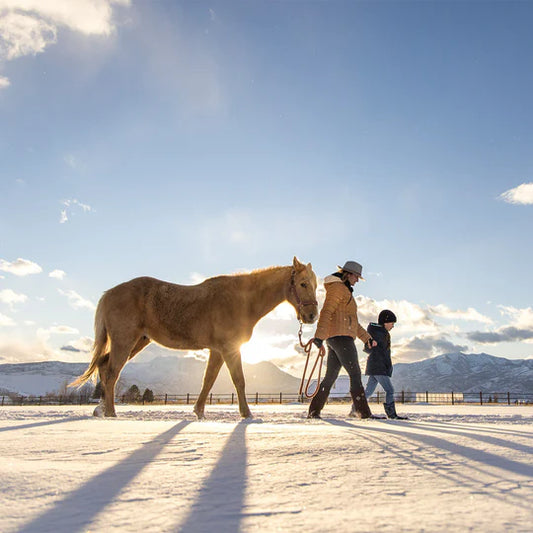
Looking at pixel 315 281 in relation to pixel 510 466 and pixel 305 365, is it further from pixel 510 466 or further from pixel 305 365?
pixel 510 466

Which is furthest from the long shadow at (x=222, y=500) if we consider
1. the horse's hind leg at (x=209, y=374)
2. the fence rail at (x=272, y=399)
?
the fence rail at (x=272, y=399)

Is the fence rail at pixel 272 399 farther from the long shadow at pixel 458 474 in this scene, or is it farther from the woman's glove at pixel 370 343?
the long shadow at pixel 458 474

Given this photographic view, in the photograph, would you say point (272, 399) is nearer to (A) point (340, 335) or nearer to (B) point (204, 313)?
(B) point (204, 313)

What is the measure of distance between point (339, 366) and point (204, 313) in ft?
6.91

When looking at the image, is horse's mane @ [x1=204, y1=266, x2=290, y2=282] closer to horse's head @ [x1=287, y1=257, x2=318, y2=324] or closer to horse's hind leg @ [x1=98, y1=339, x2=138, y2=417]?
horse's head @ [x1=287, y1=257, x2=318, y2=324]

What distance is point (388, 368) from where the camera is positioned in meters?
7.86

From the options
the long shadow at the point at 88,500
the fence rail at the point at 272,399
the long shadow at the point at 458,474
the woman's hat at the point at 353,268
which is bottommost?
the fence rail at the point at 272,399

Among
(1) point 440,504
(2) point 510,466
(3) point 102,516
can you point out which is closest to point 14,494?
(3) point 102,516

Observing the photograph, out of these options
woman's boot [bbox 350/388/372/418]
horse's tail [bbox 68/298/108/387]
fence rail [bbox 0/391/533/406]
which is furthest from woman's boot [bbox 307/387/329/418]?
fence rail [bbox 0/391/533/406]

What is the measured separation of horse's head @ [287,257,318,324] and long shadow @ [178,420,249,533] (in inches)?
163

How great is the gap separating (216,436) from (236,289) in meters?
3.84

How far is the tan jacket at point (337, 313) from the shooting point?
22.3 ft

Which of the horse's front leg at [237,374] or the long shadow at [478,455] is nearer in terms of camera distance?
the long shadow at [478,455]

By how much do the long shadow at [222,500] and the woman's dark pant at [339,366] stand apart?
4.11 meters
